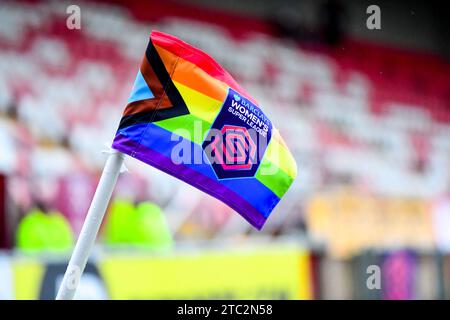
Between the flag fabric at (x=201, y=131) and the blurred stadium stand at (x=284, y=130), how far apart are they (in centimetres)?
312

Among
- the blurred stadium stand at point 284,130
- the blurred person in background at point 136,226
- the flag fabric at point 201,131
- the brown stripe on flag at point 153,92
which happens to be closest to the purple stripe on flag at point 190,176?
the flag fabric at point 201,131

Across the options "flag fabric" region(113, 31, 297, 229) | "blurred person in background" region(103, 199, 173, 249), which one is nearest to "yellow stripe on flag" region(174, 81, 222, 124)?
"flag fabric" region(113, 31, 297, 229)

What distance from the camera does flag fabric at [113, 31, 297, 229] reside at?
224cm

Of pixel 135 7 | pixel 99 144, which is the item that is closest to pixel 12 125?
pixel 99 144

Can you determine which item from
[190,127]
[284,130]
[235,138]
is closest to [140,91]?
[190,127]

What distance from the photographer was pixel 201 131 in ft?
7.70

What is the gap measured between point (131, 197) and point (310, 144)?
10.3 ft

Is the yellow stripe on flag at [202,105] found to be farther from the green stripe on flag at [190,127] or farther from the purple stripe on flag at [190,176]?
the purple stripe on flag at [190,176]

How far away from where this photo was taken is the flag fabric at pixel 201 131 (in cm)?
224

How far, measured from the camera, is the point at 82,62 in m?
7.67

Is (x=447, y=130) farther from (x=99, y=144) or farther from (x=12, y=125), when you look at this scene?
(x=12, y=125)

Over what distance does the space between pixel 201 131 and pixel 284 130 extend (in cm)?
645

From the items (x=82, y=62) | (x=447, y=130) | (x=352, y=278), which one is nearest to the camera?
(x=352, y=278)

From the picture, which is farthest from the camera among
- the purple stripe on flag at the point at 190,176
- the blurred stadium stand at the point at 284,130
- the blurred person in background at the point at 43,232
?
the blurred stadium stand at the point at 284,130
